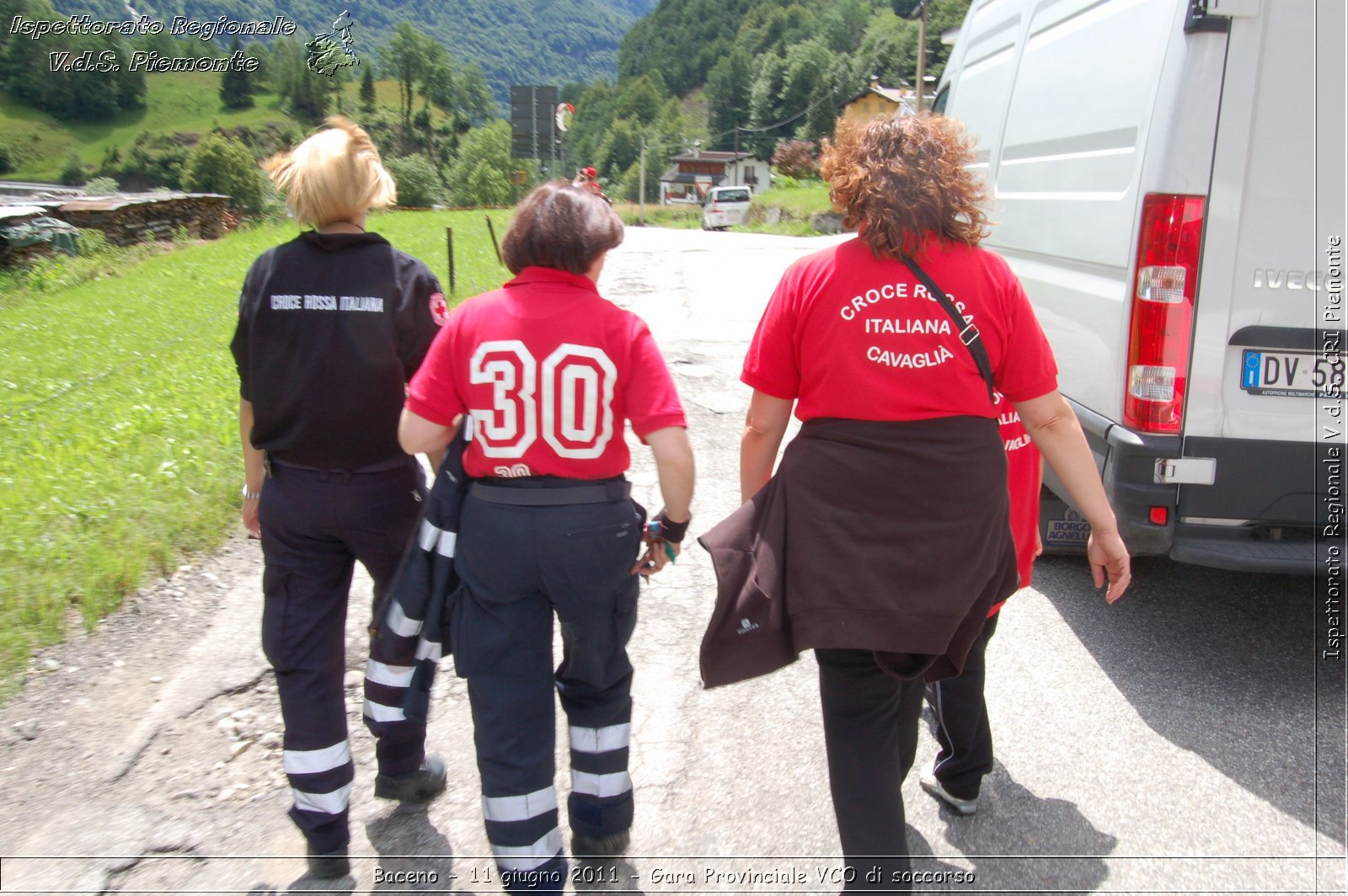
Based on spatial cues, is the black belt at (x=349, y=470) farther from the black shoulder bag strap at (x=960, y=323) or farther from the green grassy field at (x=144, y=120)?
the green grassy field at (x=144, y=120)

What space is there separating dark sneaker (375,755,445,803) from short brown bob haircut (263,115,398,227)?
1.56m

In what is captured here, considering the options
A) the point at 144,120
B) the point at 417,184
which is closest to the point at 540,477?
the point at 417,184

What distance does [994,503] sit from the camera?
2.20 meters

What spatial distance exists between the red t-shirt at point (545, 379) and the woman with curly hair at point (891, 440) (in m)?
0.31

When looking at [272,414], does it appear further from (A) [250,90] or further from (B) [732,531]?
(A) [250,90]

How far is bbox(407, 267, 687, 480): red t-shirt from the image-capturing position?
230 centimetres

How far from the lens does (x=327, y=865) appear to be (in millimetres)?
2611

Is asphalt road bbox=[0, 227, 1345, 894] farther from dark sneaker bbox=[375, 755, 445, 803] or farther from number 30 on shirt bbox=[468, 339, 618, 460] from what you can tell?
number 30 on shirt bbox=[468, 339, 618, 460]

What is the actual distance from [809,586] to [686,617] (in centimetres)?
215

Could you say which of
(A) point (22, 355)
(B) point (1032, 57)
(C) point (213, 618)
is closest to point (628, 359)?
(C) point (213, 618)

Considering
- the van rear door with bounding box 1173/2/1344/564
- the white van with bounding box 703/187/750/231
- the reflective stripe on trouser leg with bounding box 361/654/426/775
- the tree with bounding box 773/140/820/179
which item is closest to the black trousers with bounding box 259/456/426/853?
the reflective stripe on trouser leg with bounding box 361/654/426/775

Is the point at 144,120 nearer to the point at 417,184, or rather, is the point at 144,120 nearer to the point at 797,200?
the point at 417,184

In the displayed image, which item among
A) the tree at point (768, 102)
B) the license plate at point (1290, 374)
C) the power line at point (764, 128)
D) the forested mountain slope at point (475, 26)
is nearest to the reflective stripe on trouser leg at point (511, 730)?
the license plate at point (1290, 374)

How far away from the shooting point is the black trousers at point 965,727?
2.71 metres
